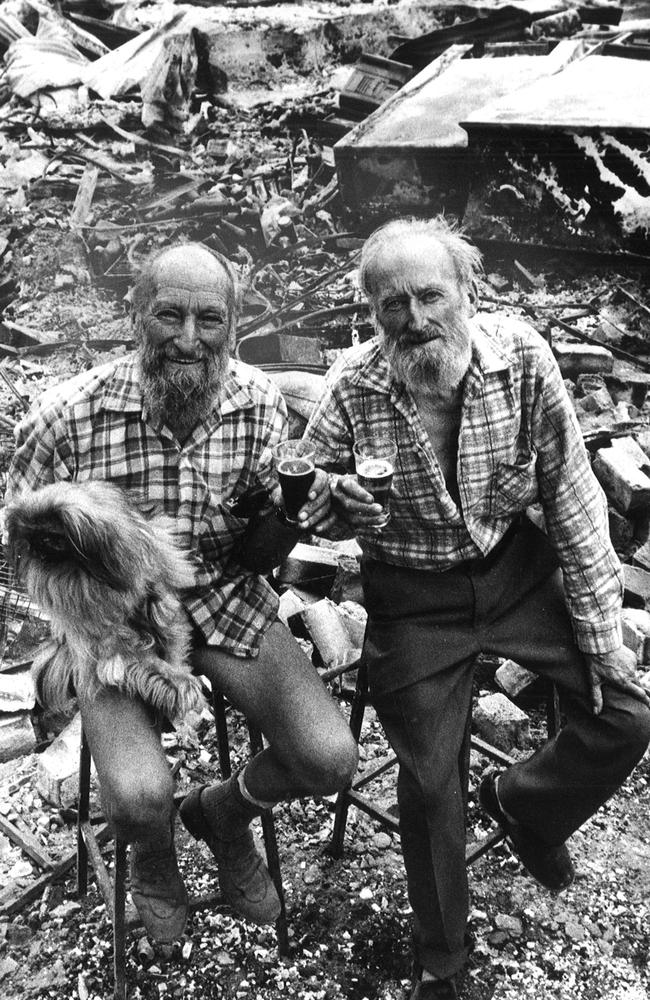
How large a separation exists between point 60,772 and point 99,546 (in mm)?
1530

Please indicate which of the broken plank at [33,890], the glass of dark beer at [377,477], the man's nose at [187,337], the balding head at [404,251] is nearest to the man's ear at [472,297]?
the balding head at [404,251]

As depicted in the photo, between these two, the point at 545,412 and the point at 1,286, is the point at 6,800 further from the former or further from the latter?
the point at 1,286

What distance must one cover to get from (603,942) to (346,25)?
5196 millimetres

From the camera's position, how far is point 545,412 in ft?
8.98

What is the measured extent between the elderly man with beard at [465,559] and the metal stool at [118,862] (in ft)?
1.63

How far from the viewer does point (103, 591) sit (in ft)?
8.39

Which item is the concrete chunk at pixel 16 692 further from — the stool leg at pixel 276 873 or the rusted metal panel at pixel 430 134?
the rusted metal panel at pixel 430 134

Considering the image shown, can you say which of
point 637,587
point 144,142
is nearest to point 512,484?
point 637,587

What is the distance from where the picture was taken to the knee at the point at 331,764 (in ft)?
8.46

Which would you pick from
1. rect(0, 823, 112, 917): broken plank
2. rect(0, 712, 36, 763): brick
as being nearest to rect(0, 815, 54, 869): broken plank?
rect(0, 823, 112, 917): broken plank

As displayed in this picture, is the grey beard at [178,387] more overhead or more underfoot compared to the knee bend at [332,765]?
more overhead

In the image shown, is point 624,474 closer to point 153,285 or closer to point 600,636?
point 600,636

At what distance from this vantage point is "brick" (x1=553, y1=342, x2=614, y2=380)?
507cm

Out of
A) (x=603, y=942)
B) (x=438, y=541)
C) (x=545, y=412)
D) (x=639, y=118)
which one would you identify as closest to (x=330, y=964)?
(x=603, y=942)
